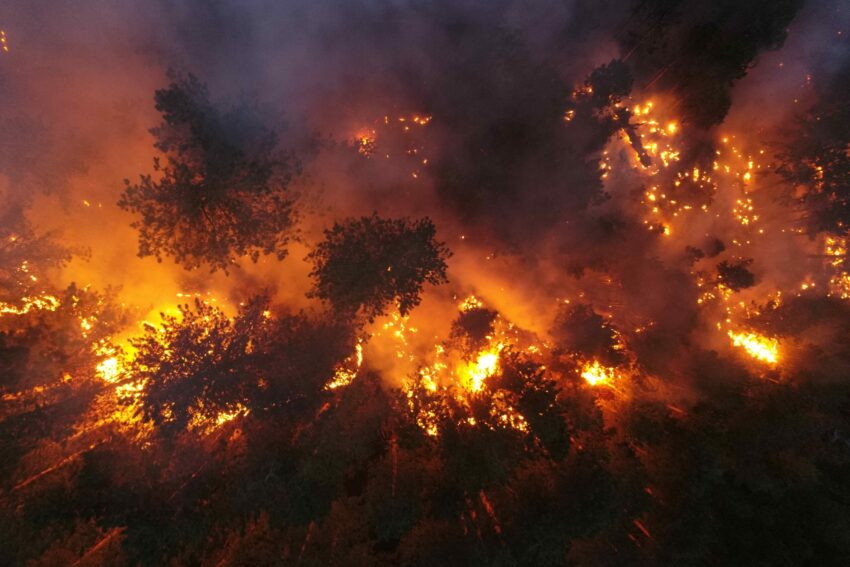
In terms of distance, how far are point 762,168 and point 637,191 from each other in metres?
4.78

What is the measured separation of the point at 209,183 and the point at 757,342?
19326mm

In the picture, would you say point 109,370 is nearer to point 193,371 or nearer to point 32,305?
point 32,305

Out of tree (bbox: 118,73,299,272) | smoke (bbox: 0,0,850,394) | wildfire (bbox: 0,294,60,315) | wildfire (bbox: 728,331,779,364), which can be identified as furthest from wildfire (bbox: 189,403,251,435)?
wildfire (bbox: 728,331,779,364)

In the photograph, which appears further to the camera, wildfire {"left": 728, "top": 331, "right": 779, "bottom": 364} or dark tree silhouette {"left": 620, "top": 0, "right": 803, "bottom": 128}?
wildfire {"left": 728, "top": 331, "right": 779, "bottom": 364}

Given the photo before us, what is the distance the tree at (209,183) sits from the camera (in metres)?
7.59

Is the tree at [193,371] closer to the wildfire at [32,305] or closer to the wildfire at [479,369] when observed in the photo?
the wildfire at [32,305]

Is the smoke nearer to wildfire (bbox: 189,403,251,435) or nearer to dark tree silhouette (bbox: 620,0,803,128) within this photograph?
dark tree silhouette (bbox: 620,0,803,128)

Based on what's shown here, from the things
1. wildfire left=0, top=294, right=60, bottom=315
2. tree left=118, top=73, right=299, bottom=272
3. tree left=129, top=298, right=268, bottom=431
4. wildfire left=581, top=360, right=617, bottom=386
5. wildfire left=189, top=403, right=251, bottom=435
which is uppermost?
tree left=118, top=73, right=299, bottom=272

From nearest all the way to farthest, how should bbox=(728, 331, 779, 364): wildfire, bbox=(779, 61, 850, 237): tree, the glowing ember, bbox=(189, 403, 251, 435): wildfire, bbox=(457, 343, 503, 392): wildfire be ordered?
bbox=(189, 403, 251, 435): wildfire
the glowing ember
bbox=(779, 61, 850, 237): tree
bbox=(457, 343, 503, 392): wildfire
bbox=(728, 331, 779, 364): wildfire

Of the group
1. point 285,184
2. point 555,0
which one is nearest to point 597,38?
point 555,0

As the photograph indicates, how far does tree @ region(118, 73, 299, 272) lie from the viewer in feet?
24.9

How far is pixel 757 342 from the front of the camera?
13445mm

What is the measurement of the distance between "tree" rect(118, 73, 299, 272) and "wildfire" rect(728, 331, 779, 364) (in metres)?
16.8

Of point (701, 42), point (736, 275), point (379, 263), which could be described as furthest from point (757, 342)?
point (379, 263)
